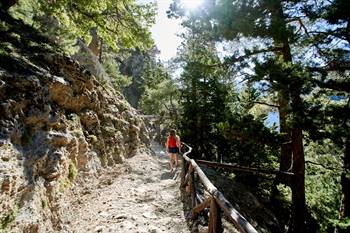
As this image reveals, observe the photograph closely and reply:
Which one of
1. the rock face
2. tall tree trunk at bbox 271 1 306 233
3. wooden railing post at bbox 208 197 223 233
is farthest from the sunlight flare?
wooden railing post at bbox 208 197 223 233

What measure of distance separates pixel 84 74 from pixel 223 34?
5.80m

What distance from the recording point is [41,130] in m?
7.06

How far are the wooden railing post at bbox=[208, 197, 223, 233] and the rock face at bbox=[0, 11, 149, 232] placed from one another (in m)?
3.23

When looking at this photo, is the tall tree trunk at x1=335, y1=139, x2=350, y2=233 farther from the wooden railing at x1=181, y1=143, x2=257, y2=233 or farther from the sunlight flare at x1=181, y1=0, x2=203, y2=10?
the sunlight flare at x1=181, y1=0, x2=203, y2=10

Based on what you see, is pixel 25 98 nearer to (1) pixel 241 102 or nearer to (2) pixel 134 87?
(1) pixel 241 102

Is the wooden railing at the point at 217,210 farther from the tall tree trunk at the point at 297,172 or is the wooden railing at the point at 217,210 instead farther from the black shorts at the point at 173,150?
the black shorts at the point at 173,150

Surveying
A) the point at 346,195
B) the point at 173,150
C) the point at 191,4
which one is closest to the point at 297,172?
the point at 346,195

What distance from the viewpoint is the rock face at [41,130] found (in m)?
5.25

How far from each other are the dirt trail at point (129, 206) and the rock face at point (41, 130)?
2.23 feet

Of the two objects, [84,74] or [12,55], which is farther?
[84,74]

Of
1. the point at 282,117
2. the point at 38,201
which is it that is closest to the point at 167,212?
the point at 38,201

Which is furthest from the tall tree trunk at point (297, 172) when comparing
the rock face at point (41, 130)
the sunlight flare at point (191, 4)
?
the rock face at point (41, 130)

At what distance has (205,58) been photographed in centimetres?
1172

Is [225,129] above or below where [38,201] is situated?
above
